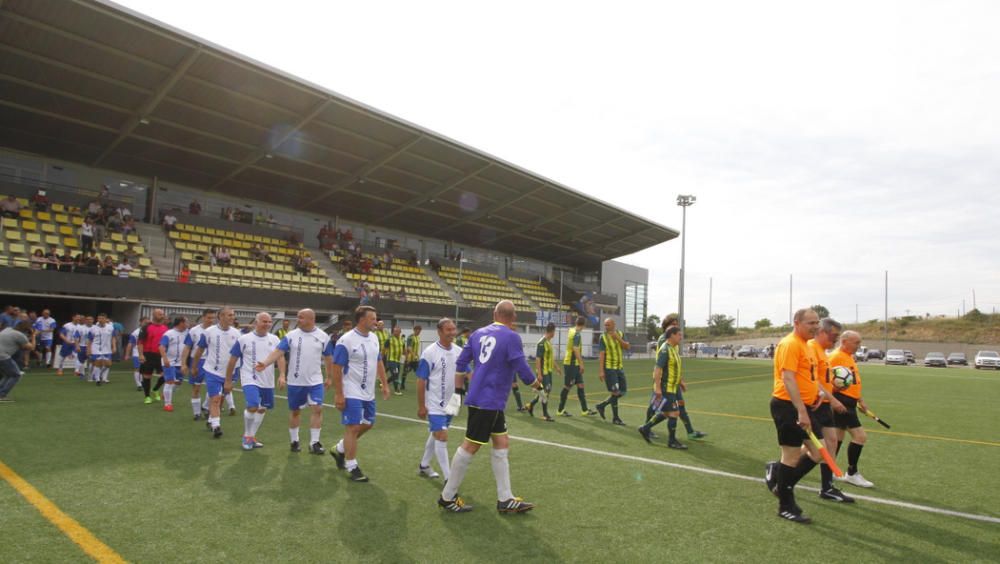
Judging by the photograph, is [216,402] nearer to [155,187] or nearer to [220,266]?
[220,266]

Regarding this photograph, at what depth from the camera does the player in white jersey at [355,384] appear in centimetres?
625

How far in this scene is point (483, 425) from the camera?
5082 millimetres

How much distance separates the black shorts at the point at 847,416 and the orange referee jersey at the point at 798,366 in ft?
4.15

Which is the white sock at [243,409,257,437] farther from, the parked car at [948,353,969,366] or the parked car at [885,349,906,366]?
the parked car at [948,353,969,366]

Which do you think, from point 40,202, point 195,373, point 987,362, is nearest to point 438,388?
point 195,373

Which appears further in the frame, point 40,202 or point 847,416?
point 40,202

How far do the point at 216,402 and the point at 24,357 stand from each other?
13.0 m

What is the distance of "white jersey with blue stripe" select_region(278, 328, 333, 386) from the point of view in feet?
24.5

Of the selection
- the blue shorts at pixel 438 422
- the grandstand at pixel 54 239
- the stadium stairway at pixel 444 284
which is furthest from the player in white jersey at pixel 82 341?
the stadium stairway at pixel 444 284

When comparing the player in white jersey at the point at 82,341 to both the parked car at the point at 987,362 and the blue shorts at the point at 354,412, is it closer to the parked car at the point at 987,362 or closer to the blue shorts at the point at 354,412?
the blue shorts at the point at 354,412

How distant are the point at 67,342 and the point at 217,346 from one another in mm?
11512

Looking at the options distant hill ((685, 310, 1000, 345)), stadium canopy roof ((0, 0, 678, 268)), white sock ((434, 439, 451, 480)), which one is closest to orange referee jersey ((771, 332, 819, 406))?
white sock ((434, 439, 451, 480))

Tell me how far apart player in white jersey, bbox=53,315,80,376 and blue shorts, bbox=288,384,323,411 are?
1298 centimetres

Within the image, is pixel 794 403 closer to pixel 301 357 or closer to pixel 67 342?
pixel 301 357
